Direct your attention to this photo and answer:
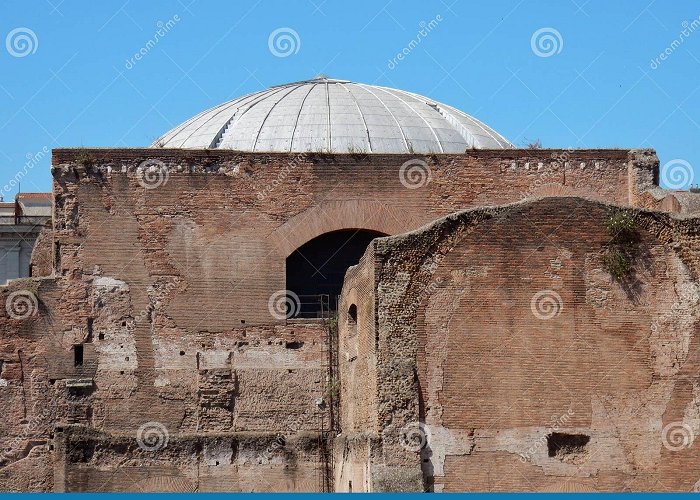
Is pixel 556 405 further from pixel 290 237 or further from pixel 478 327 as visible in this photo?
pixel 290 237

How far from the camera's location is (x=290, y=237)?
2550cm

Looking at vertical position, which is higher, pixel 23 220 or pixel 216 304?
pixel 23 220

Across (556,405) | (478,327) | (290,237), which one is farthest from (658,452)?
(290,237)

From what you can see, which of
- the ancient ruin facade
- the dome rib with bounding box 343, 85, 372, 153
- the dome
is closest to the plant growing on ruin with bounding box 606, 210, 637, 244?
the ancient ruin facade

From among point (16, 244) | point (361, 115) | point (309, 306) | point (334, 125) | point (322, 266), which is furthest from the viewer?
point (16, 244)

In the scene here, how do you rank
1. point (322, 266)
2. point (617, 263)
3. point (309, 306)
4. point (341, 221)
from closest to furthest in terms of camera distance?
point (617, 263)
point (341, 221)
point (309, 306)
point (322, 266)

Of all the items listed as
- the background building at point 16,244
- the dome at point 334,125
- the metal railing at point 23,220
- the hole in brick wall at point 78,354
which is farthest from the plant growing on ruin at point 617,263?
the metal railing at point 23,220

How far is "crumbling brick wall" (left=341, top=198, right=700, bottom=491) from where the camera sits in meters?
19.8

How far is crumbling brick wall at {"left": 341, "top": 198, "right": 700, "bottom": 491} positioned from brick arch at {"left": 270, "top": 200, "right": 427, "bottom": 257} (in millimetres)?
5077

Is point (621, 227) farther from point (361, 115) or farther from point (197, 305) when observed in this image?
point (361, 115)

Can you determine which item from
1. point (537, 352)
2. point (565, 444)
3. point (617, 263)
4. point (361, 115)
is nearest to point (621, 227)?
point (617, 263)

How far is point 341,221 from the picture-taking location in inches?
1008

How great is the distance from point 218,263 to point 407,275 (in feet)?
18.7

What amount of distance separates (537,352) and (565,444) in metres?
1.23
